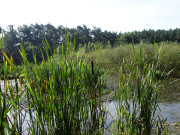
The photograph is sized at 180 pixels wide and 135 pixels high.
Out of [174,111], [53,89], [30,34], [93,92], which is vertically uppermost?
[30,34]

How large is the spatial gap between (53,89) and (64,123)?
0.26 m

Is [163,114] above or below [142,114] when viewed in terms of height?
below

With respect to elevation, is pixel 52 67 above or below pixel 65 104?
above

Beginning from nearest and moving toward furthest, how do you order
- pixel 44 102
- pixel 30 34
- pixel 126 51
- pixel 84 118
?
pixel 44 102
pixel 84 118
pixel 126 51
pixel 30 34

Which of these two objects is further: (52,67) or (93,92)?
(93,92)

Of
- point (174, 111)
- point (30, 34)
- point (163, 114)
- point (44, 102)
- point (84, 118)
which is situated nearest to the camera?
point (44, 102)

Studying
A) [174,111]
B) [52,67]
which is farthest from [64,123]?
[174,111]

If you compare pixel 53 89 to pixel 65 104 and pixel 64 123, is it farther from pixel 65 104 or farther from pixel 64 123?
pixel 64 123

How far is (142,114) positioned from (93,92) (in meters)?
0.45

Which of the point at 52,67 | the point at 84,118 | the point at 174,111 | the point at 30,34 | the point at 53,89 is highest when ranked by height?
the point at 30,34

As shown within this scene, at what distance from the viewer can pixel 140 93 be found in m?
1.48

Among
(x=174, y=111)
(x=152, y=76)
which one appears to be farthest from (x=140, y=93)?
(x=174, y=111)

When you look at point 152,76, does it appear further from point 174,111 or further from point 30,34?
point 30,34

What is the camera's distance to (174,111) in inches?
159
